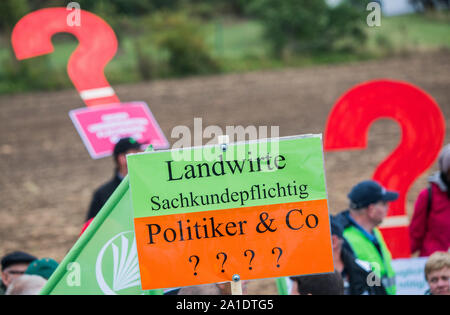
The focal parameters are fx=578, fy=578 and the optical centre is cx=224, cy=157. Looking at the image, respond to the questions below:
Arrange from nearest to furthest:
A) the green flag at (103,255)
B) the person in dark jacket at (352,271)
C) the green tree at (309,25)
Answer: the green flag at (103,255), the person in dark jacket at (352,271), the green tree at (309,25)

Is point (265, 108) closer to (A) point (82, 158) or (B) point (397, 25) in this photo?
(A) point (82, 158)

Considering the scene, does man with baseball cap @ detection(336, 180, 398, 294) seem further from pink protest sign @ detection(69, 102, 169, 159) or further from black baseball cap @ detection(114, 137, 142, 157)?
black baseball cap @ detection(114, 137, 142, 157)

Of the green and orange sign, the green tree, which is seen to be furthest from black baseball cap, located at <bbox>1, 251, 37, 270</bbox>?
the green tree

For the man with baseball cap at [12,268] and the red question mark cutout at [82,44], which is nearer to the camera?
the man with baseball cap at [12,268]

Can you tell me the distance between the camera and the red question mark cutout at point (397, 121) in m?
4.35

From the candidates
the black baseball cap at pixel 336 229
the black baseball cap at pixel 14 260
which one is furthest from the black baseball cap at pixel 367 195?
the black baseball cap at pixel 14 260

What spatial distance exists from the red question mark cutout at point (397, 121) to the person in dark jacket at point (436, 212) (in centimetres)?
19

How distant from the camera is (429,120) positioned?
436 cm

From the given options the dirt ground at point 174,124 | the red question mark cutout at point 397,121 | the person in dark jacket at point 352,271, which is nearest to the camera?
the person in dark jacket at point 352,271

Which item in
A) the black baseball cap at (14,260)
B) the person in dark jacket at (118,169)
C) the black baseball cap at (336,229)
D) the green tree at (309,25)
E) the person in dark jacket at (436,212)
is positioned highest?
the green tree at (309,25)

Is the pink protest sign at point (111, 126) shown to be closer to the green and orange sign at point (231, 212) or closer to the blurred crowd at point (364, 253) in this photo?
the blurred crowd at point (364, 253)

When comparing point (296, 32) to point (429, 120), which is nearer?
point (429, 120)
